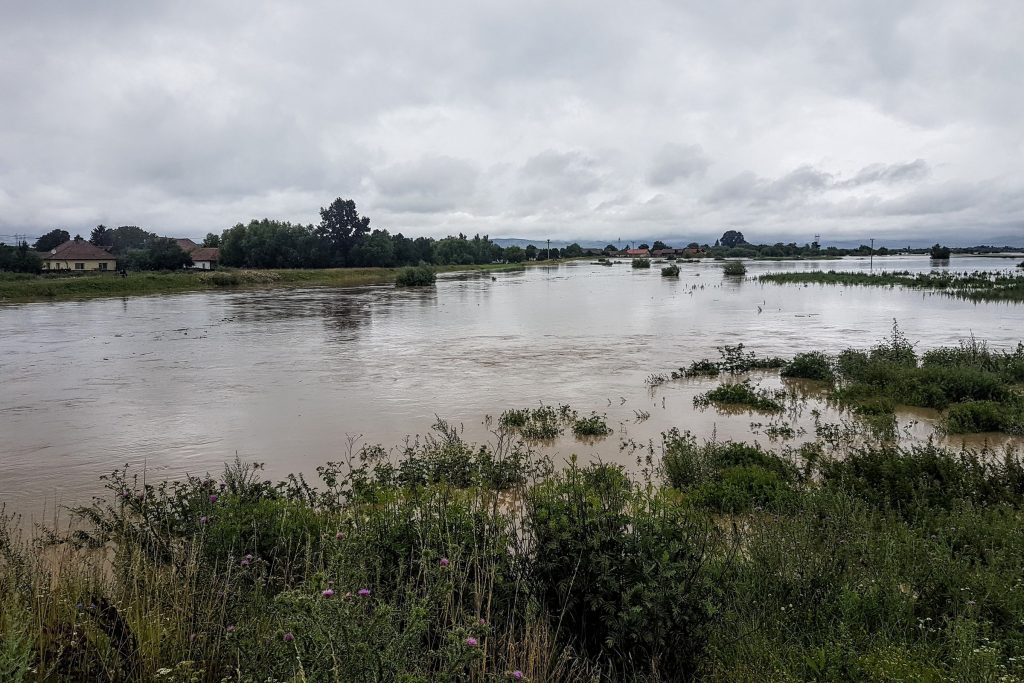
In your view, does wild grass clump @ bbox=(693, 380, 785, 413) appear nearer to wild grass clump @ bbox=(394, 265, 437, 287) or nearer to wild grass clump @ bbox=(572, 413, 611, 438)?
wild grass clump @ bbox=(572, 413, 611, 438)

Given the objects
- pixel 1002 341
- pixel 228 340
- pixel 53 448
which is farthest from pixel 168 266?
pixel 1002 341

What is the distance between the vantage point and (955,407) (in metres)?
12.2

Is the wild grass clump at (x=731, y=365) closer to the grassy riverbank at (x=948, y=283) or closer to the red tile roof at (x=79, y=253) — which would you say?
the grassy riverbank at (x=948, y=283)

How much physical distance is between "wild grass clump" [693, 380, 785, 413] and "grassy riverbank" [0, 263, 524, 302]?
53499 millimetres

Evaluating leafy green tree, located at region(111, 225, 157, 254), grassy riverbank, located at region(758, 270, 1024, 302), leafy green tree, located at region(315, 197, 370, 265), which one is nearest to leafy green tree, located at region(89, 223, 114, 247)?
leafy green tree, located at region(111, 225, 157, 254)

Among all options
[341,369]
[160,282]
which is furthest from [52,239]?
[341,369]

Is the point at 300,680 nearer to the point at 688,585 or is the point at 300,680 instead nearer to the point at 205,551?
the point at 688,585

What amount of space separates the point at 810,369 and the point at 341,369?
45.6 ft

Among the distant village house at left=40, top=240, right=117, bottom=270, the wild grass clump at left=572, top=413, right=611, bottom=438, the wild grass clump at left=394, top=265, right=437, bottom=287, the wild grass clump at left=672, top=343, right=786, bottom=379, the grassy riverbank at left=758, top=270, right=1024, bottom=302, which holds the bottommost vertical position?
the wild grass clump at left=572, top=413, right=611, bottom=438

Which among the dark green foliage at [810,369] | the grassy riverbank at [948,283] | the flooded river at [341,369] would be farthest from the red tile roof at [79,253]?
the dark green foliage at [810,369]

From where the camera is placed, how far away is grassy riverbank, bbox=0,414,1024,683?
3406mm

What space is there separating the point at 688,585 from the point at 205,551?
420cm

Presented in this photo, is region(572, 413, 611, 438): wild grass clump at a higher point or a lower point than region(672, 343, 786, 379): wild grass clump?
lower

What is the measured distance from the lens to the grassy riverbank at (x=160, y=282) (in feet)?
164
